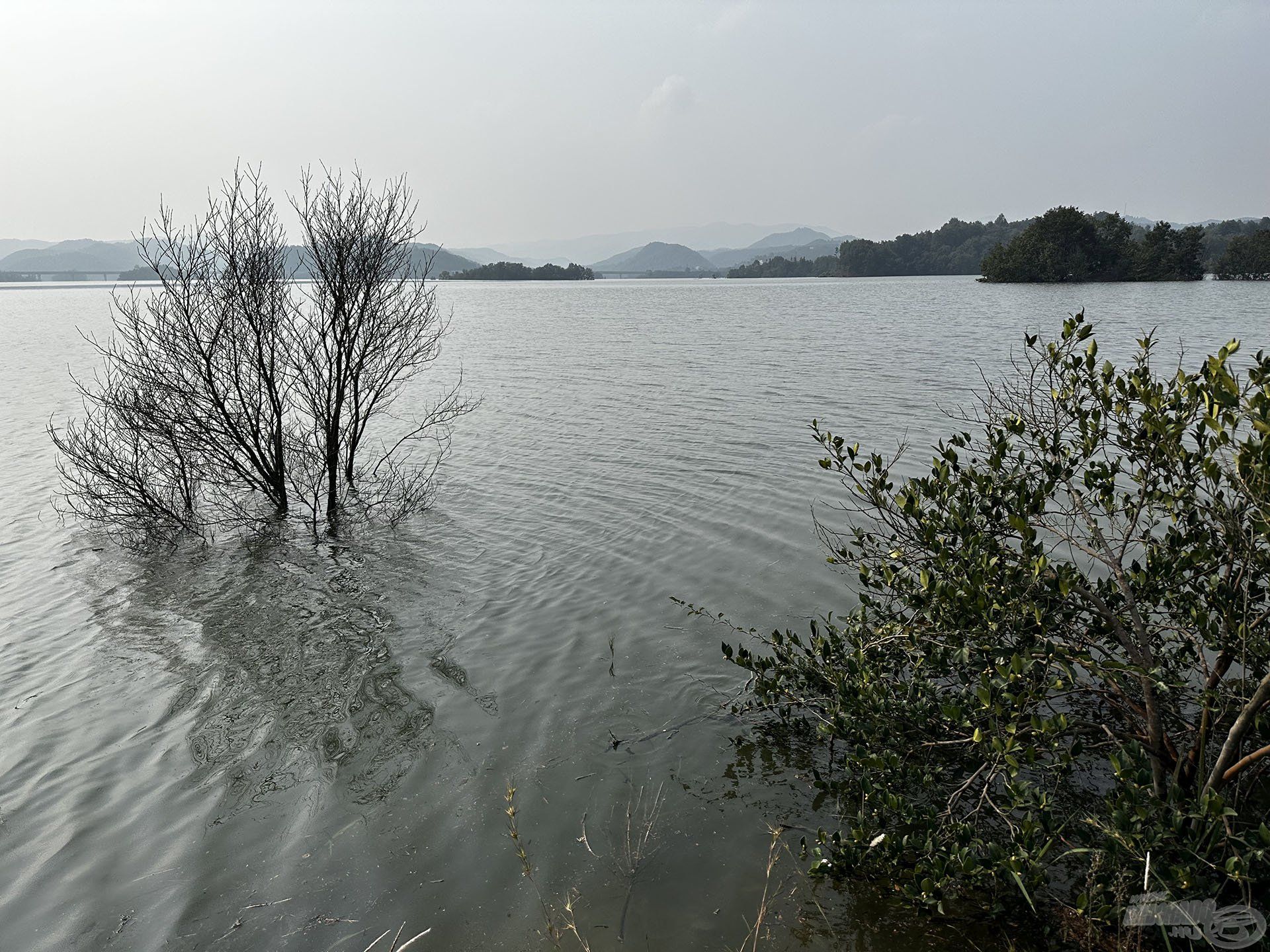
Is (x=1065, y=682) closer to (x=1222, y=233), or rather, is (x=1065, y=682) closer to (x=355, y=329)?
(x=355, y=329)

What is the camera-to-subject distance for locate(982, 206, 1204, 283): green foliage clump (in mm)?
97812

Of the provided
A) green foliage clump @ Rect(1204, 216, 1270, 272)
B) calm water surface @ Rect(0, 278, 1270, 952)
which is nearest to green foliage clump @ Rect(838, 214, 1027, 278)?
green foliage clump @ Rect(1204, 216, 1270, 272)

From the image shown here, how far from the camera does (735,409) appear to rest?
74.9 feet

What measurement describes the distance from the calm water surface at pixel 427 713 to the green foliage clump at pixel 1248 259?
360 ft

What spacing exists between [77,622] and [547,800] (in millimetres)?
7596

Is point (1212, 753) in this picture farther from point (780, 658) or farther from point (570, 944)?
point (570, 944)

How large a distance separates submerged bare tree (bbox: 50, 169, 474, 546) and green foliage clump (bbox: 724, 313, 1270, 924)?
36.1ft

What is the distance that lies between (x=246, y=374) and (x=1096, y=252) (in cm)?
11038

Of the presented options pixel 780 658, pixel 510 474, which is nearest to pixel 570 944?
pixel 780 658

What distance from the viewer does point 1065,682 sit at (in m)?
4.47

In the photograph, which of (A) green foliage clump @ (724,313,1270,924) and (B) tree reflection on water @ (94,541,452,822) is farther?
(B) tree reflection on water @ (94,541,452,822)

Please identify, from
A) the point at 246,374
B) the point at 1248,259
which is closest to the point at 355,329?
the point at 246,374

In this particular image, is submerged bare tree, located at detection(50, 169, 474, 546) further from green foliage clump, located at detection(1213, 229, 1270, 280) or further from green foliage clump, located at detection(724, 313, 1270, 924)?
green foliage clump, located at detection(1213, 229, 1270, 280)

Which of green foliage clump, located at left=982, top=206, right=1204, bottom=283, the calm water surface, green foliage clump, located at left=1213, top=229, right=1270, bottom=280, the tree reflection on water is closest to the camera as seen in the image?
the calm water surface
